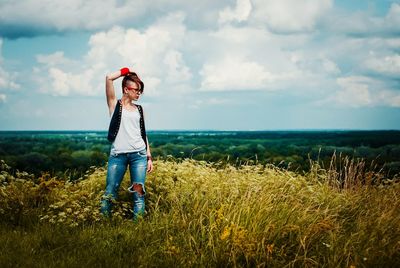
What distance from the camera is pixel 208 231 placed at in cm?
602

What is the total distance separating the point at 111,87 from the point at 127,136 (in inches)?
27.2

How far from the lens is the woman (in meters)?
6.79

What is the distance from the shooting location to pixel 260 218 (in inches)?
239

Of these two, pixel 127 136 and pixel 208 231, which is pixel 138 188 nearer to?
pixel 127 136

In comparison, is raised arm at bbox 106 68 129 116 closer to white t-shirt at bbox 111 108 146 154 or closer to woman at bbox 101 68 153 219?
woman at bbox 101 68 153 219

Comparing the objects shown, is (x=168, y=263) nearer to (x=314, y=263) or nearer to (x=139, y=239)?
(x=139, y=239)

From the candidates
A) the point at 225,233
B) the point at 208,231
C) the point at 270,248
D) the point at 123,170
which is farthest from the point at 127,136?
the point at 270,248

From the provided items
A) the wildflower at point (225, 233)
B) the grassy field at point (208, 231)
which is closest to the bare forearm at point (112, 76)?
the grassy field at point (208, 231)

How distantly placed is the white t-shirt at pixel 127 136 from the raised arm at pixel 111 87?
0.70 ft

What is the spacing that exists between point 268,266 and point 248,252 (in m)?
0.25

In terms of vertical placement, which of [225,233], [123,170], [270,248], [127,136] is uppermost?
[127,136]

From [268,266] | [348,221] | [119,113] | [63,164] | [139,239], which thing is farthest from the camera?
[63,164]

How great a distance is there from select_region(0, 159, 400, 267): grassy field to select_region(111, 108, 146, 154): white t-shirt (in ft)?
3.03

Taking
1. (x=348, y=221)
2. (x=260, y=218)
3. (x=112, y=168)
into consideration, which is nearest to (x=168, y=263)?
(x=260, y=218)
